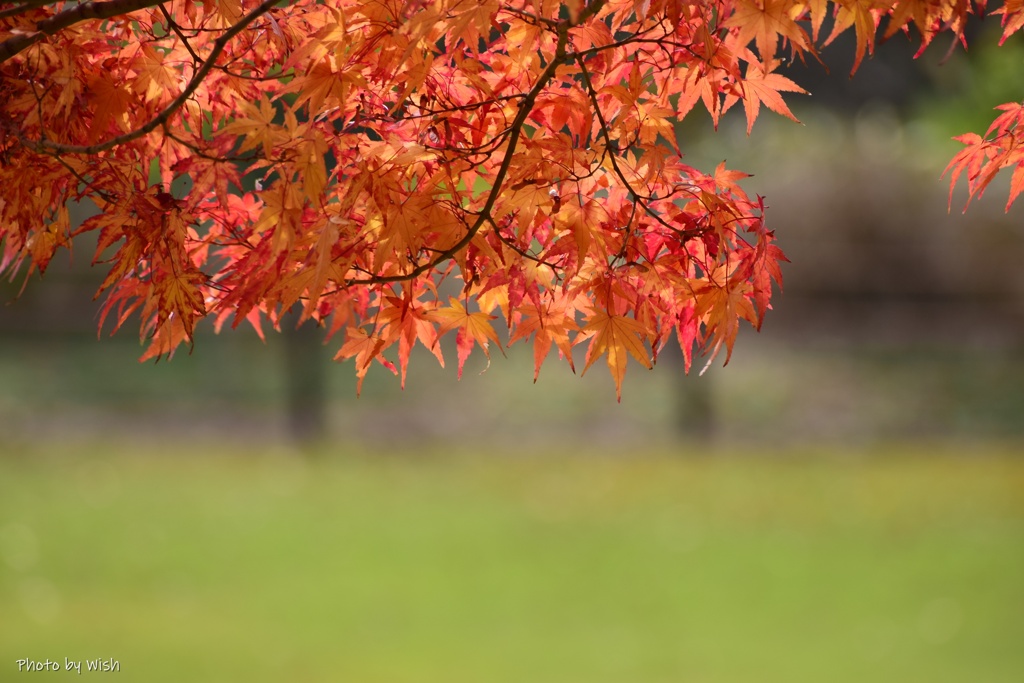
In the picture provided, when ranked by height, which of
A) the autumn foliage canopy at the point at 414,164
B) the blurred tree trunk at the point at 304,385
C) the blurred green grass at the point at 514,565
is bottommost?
the blurred green grass at the point at 514,565

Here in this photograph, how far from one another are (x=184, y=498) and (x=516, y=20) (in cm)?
487

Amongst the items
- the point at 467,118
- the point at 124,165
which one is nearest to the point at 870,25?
the point at 467,118

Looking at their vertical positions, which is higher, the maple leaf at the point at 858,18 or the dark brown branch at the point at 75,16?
the dark brown branch at the point at 75,16

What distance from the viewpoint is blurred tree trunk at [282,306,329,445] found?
23.1 feet

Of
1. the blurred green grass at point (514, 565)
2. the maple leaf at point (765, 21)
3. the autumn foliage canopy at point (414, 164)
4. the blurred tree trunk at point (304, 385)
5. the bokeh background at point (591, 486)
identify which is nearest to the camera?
the maple leaf at point (765, 21)

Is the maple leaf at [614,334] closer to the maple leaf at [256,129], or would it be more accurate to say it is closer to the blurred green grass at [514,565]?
the maple leaf at [256,129]

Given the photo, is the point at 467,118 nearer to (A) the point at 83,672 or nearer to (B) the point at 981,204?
(A) the point at 83,672

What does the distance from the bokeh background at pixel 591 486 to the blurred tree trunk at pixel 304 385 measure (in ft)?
0.08

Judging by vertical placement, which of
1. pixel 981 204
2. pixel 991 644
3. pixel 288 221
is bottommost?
pixel 991 644

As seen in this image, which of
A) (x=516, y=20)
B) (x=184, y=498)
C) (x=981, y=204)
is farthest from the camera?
(x=981, y=204)

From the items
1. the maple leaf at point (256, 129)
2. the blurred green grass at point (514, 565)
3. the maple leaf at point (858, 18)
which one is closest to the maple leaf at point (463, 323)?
the maple leaf at point (256, 129)

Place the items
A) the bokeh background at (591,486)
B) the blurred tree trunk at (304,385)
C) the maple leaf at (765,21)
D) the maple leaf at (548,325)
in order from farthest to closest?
1. the blurred tree trunk at (304,385)
2. the bokeh background at (591,486)
3. the maple leaf at (548,325)
4. the maple leaf at (765,21)

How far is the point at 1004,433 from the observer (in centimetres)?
718

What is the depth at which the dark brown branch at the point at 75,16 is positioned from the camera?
4.75 ft
